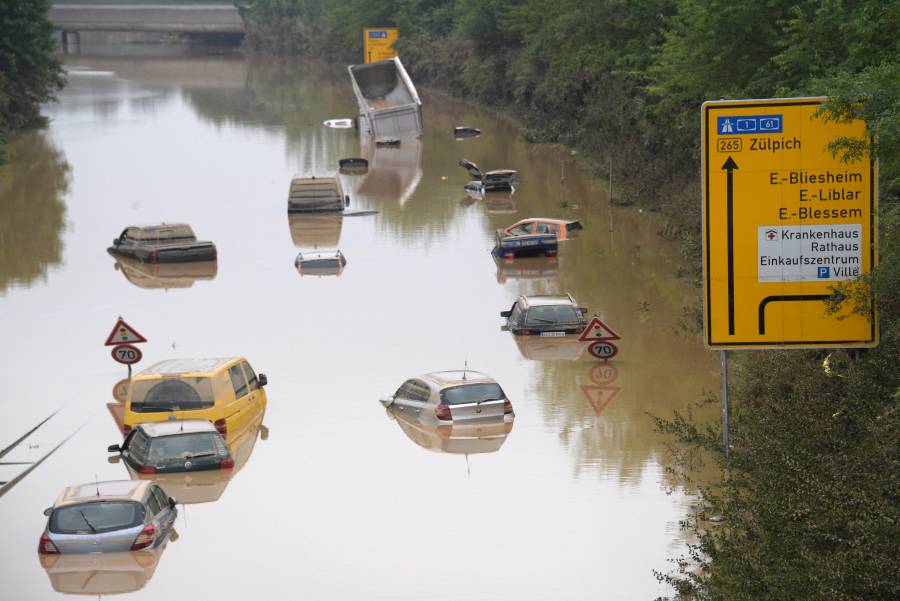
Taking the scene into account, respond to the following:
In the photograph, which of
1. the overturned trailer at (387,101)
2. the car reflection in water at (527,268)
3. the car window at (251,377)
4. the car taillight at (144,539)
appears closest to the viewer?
the car taillight at (144,539)

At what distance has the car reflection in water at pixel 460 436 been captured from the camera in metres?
26.5

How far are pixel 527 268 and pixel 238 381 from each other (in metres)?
17.8

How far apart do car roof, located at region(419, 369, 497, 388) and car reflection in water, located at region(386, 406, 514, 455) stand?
30.6 inches

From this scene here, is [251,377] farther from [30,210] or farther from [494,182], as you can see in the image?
[30,210]

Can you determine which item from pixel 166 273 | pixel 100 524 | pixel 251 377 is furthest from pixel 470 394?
pixel 166 273

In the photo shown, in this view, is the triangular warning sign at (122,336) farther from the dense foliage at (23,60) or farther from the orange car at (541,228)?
the dense foliage at (23,60)

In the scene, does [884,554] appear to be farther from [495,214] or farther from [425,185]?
[425,185]

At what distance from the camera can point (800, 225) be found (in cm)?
1831

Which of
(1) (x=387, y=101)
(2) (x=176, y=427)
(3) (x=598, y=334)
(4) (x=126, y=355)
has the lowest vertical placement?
(2) (x=176, y=427)

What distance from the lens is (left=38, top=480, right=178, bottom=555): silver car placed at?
19.9 meters

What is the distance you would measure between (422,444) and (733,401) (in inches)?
227

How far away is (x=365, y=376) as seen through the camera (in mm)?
32000

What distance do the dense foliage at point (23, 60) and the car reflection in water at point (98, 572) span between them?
64.9 metres

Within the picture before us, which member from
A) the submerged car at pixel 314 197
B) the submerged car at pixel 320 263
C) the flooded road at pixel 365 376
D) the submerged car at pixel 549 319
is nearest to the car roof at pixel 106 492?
the flooded road at pixel 365 376
